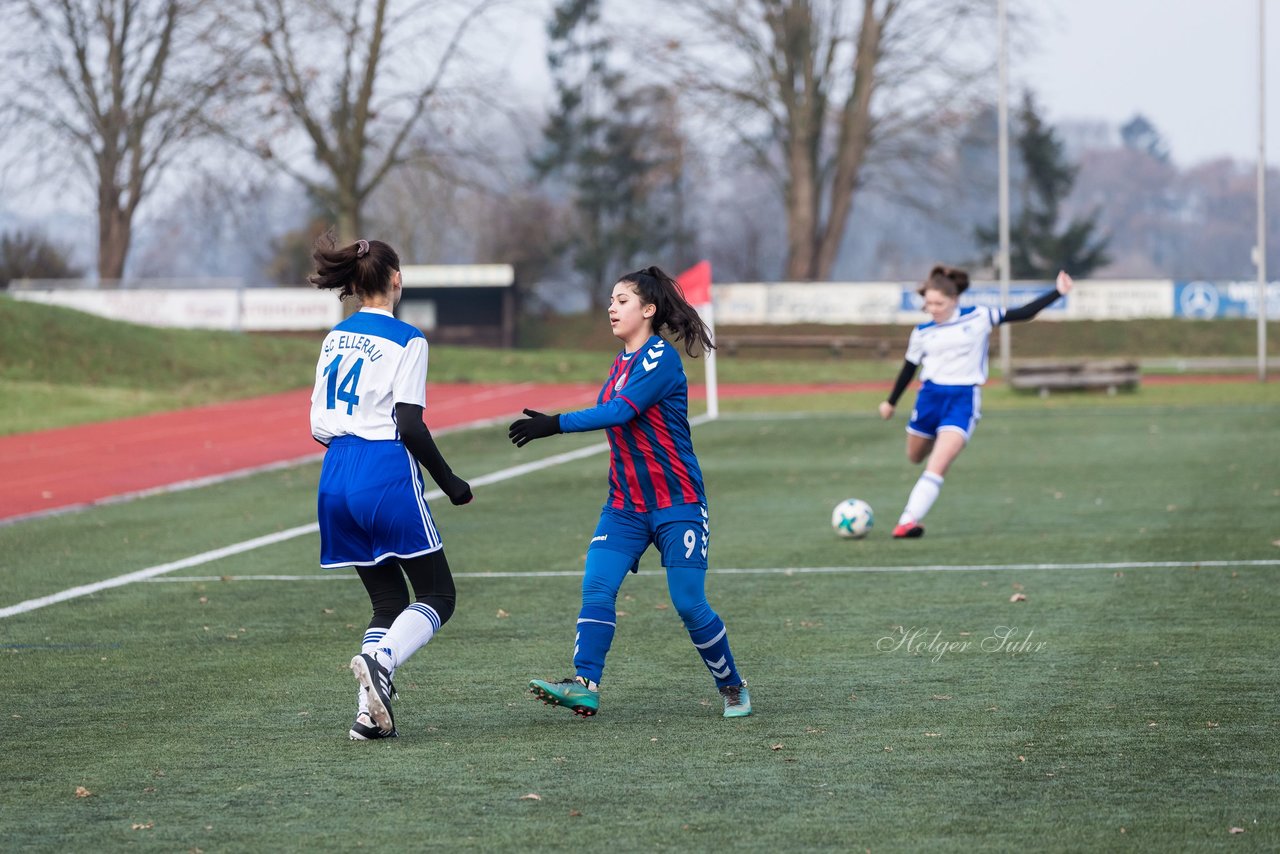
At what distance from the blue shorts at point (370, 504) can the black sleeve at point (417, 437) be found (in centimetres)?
11

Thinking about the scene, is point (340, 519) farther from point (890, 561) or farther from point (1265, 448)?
point (1265, 448)

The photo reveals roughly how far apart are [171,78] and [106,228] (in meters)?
9.84

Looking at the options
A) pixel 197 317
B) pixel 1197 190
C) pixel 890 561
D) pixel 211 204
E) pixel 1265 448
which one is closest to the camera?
pixel 890 561

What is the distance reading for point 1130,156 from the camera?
5226 inches

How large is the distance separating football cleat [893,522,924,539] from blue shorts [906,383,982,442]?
730mm

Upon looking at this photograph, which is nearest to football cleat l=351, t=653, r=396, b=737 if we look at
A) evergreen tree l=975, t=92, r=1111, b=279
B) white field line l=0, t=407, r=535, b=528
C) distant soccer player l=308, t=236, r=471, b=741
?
distant soccer player l=308, t=236, r=471, b=741

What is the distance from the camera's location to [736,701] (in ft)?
20.9

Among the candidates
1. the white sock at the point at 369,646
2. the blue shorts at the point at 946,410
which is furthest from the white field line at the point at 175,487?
the white sock at the point at 369,646

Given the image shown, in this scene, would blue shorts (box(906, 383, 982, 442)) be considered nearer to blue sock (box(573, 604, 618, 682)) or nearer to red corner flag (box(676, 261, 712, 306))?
blue sock (box(573, 604, 618, 682))

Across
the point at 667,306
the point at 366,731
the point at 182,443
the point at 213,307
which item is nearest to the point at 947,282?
the point at 667,306

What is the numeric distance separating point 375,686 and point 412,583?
443 mm

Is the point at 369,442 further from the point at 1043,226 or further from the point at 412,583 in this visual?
the point at 1043,226

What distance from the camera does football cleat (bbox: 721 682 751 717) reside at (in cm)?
634

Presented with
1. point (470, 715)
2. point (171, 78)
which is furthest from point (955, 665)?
point (171, 78)
